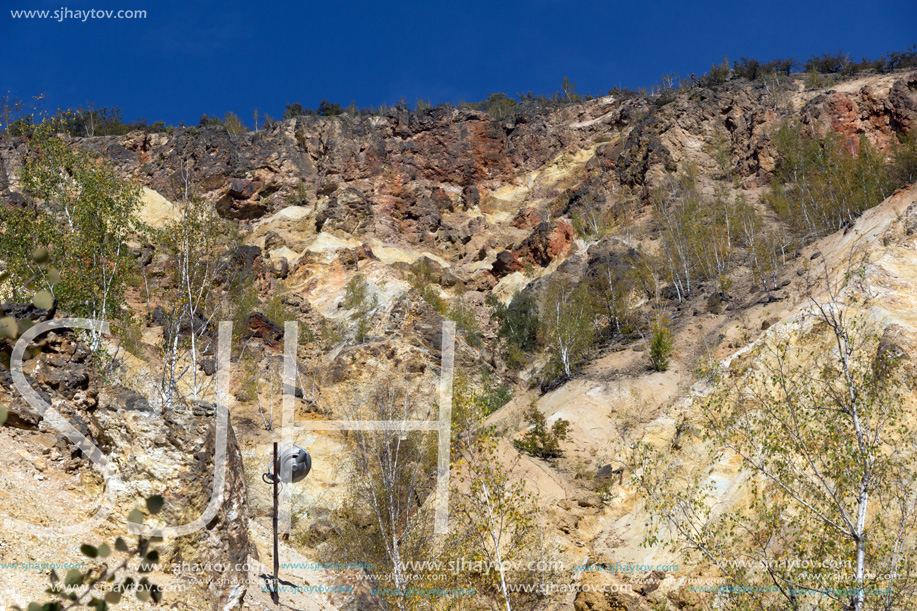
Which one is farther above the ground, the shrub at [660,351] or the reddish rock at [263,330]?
the reddish rock at [263,330]

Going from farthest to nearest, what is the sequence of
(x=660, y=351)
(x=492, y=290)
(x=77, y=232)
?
1. (x=492, y=290)
2. (x=660, y=351)
3. (x=77, y=232)

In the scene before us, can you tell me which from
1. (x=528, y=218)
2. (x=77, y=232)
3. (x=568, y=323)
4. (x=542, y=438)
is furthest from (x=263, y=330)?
(x=528, y=218)

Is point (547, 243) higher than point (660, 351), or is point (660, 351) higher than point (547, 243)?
point (547, 243)

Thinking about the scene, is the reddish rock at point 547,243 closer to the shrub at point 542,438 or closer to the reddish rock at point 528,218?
the reddish rock at point 528,218

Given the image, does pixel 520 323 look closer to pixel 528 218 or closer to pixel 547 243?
pixel 547 243

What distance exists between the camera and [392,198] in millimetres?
65625

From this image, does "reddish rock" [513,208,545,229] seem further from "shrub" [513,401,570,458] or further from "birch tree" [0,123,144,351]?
"birch tree" [0,123,144,351]

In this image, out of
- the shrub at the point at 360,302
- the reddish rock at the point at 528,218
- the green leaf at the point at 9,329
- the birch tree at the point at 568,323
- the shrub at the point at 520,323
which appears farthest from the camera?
the reddish rock at the point at 528,218

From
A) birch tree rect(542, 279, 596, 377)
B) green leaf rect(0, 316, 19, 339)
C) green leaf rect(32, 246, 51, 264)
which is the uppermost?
birch tree rect(542, 279, 596, 377)

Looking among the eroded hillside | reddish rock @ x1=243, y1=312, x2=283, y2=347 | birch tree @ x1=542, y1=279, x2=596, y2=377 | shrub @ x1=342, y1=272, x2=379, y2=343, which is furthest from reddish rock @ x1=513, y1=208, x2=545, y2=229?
reddish rock @ x1=243, y1=312, x2=283, y2=347

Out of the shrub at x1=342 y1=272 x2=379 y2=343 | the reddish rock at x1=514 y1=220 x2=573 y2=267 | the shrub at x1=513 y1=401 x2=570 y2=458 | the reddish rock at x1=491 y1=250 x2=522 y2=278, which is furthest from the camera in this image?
the reddish rock at x1=491 y1=250 x2=522 y2=278

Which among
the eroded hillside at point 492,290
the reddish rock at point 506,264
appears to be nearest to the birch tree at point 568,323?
the eroded hillside at point 492,290

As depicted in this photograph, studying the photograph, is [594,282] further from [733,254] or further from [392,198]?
[392,198]

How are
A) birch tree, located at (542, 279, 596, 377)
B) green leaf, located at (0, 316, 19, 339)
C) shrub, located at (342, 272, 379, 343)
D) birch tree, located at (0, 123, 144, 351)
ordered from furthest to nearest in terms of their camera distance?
1. shrub, located at (342, 272, 379, 343)
2. birch tree, located at (542, 279, 596, 377)
3. birch tree, located at (0, 123, 144, 351)
4. green leaf, located at (0, 316, 19, 339)
